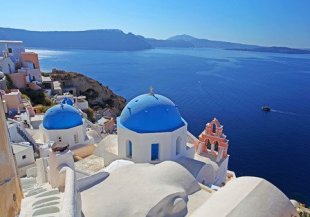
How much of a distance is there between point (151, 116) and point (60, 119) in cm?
731

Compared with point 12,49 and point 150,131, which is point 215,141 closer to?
point 150,131

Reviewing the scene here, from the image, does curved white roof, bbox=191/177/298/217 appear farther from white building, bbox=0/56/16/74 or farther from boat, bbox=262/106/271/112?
boat, bbox=262/106/271/112

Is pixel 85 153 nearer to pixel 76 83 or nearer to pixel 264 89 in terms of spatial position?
pixel 76 83

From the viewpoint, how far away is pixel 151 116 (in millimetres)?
14953

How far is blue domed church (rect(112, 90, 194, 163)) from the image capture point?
14.9 metres

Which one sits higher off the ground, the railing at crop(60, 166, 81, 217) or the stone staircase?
the railing at crop(60, 166, 81, 217)

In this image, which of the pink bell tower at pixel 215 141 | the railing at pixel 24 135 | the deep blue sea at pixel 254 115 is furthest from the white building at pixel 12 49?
the pink bell tower at pixel 215 141

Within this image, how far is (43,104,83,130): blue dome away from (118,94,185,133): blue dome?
189 inches

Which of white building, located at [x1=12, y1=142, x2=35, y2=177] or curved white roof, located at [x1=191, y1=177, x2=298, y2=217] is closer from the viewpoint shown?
curved white roof, located at [x1=191, y1=177, x2=298, y2=217]

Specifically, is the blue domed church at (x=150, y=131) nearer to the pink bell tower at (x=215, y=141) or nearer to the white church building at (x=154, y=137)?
the white church building at (x=154, y=137)

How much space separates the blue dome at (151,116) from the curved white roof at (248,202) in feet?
19.0

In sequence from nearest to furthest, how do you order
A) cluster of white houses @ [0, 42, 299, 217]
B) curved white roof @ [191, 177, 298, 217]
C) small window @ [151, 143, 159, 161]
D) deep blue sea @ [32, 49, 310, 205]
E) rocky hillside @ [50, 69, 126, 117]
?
cluster of white houses @ [0, 42, 299, 217]
curved white roof @ [191, 177, 298, 217]
small window @ [151, 143, 159, 161]
deep blue sea @ [32, 49, 310, 205]
rocky hillside @ [50, 69, 126, 117]

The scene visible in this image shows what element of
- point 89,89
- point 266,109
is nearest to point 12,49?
point 89,89

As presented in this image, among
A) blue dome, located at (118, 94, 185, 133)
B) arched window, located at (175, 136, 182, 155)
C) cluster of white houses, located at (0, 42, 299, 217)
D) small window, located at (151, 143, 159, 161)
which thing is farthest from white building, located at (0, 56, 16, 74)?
arched window, located at (175, 136, 182, 155)
